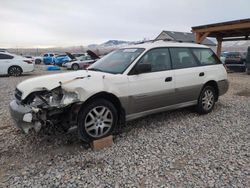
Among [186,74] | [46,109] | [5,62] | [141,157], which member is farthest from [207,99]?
Result: [5,62]

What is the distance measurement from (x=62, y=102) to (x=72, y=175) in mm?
1041

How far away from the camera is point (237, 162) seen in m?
3.14

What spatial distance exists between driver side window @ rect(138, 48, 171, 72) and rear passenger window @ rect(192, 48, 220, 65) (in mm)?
990

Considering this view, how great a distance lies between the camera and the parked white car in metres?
12.8

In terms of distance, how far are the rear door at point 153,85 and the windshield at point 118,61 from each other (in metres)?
0.20

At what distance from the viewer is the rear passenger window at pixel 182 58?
4613mm

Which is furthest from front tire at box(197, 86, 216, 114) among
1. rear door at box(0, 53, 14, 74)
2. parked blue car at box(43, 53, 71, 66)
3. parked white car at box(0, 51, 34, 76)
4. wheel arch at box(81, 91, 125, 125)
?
parked blue car at box(43, 53, 71, 66)

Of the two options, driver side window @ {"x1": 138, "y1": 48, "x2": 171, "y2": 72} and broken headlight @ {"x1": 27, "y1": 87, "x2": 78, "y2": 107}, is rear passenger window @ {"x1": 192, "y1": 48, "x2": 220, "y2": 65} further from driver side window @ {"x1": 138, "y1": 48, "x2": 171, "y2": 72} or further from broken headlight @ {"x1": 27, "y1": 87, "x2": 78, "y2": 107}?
broken headlight @ {"x1": 27, "y1": 87, "x2": 78, "y2": 107}

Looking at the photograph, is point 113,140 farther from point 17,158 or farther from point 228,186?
point 228,186

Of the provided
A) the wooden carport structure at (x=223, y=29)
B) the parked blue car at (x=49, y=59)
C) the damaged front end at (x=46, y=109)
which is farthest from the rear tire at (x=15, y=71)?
the parked blue car at (x=49, y=59)

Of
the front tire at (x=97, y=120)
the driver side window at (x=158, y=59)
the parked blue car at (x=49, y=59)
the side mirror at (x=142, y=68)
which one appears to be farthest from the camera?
the parked blue car at (x=49, y=59)

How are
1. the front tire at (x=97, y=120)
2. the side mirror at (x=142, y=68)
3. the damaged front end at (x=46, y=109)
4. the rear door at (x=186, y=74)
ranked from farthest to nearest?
the rear door at (x=186, y=74) → the side mirror at (x=142, y=68) → the front tire at (x=97, y=120) → the damaged front end at (x=46, y=109)

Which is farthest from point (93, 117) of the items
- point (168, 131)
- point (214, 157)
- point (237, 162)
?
point (237, 162)

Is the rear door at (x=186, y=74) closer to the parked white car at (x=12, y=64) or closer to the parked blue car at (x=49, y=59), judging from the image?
the parked white car at (x=12, y=64)
